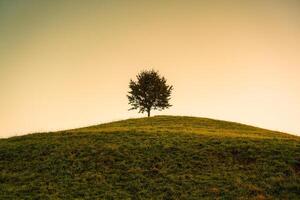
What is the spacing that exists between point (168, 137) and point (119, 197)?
1226 cm

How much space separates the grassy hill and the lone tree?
95.7 ft

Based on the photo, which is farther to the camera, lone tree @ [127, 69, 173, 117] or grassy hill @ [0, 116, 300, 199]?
lone tree @ [127, 69, 173, 117]

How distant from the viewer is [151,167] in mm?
24359

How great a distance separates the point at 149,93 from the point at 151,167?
3851 cm

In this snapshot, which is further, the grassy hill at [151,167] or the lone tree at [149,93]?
the lone tree at [149,93]

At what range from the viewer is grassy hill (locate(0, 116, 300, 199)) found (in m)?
20.7

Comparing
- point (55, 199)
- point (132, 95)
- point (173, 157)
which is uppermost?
point (132, 95)

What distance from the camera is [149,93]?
62.4 m

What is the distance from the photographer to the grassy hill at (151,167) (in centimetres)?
2070

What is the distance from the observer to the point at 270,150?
2650 centimetres

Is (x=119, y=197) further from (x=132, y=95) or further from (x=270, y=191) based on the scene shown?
(x=132, y=95)

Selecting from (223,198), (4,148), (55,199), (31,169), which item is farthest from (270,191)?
(4,148)

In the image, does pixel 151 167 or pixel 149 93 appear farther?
pixel 149 93

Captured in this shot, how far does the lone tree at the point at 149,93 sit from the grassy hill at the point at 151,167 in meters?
29.2
